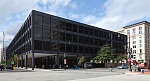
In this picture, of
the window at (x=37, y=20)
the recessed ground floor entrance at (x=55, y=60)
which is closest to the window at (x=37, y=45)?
the recessed ground floor entrance at (x=55, y=60)

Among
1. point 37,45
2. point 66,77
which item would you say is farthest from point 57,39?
point 66,77

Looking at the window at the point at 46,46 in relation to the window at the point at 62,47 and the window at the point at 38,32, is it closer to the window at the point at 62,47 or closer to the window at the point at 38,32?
the window at the point at 38,32

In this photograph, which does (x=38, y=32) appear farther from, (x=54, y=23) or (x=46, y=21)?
(x=54, y=23)

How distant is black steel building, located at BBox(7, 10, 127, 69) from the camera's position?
50.2 meters

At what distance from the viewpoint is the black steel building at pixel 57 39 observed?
50.2m

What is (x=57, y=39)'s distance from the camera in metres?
55.0

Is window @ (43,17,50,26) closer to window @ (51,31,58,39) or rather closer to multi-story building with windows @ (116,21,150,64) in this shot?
window @ (51,31,58,39)

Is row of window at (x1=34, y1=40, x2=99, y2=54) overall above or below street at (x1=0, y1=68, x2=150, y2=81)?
above

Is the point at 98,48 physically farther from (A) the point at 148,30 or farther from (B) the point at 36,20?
(A) the point at 148,30

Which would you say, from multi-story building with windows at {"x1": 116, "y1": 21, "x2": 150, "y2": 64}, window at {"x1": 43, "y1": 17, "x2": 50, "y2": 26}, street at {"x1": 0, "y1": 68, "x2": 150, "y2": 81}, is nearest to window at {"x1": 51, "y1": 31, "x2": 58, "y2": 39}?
window at {"x1": 43, "y1": 17, "x2": 50, "y2": 26}

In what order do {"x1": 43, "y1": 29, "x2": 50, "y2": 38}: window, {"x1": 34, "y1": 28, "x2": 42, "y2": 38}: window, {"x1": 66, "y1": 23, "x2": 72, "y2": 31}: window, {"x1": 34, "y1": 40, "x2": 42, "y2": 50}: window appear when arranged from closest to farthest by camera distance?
1. {"x1": 34, "y1": 40, "x2": 42, "y2": 50}: window
2. {"x1": 34, "y1": 28, "x2": 42, "y2": 38}: window
3. {"x1": 43, "y1": 29, "x2": 50, "y2": 38}: window
4. {"x1": 66, "y1": 23, "x2": 72, "y2": 31}: window

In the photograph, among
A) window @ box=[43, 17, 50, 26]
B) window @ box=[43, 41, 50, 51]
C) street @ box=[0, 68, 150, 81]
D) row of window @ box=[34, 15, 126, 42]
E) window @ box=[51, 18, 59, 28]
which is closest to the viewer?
street @ box=[0, 68, 150, 81]

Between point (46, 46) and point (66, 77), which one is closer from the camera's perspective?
point (66, 77)

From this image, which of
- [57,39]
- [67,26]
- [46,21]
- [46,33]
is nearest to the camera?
[46,33]
